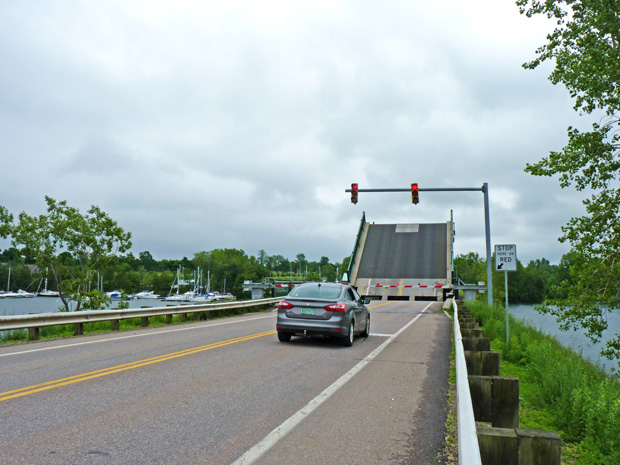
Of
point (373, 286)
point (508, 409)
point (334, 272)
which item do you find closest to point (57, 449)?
point (508, 409)

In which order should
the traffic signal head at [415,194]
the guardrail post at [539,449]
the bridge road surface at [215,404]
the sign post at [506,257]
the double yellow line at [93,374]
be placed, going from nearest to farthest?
1. the guardrail post at [539,449]
2. the bridge road surface at [215,404]
3. the double yellow line at [93,374]
4. the sign post at [506,257]
5. the traffic signal head at [415,194]

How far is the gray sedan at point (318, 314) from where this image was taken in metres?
11.1

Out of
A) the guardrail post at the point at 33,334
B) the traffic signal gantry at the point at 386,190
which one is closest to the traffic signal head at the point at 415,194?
the traffic signal gantry at the point at 386,190

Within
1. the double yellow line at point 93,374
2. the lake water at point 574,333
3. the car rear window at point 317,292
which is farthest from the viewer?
the lake water at point 574,333

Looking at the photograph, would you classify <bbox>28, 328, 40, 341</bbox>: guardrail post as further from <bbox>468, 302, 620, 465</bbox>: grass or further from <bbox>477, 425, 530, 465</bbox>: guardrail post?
<bbox>477, 425, 530, 465</bbox>: guardrail post

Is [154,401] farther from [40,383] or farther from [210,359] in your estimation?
[210,359]

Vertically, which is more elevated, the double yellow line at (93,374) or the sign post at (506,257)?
the sign post at (506,257)

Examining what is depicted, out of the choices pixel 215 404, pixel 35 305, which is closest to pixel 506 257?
pixel 215 404

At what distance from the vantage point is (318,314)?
11211mm

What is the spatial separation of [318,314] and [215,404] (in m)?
5.67

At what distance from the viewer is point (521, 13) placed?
40.5 feet

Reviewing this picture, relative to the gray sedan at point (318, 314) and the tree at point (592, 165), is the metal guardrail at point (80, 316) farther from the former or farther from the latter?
the tree at point (592, 165)

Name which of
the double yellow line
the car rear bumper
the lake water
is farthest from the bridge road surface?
the lake water

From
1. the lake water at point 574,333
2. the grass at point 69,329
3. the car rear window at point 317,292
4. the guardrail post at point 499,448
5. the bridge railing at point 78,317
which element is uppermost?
the car rear window at point 317,292
